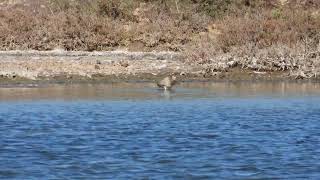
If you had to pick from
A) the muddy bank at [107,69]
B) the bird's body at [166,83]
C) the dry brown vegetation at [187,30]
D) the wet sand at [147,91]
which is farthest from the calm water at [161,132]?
the dry brown vegetation at [187,30]

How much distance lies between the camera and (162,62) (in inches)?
1098

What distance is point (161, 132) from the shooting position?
16938 mm

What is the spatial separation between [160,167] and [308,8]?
23.6 m

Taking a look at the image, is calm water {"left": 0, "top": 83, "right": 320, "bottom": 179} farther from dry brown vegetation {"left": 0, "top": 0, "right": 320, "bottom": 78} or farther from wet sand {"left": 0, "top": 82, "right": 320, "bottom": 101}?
dry brown vegetation {"left": 0, "top": 0, "right": 320, "bottom": 78}

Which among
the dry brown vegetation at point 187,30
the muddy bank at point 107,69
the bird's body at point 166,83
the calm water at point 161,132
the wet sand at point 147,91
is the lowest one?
the calm water at point 161,132

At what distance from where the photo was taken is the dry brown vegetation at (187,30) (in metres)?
27.3

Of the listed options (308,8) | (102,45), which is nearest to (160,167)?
(102,45)

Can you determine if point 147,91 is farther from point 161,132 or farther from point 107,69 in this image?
point 161,132

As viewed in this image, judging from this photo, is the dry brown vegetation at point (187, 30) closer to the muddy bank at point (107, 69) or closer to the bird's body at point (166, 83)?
the muddy bank at point (107, 69)

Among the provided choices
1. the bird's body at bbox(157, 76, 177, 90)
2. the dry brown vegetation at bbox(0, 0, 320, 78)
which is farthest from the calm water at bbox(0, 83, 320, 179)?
the dry brown vegetation at bbox(0, 0, 320, 78)

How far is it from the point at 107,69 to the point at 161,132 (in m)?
10.1

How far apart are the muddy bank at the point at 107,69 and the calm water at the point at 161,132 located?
98cm

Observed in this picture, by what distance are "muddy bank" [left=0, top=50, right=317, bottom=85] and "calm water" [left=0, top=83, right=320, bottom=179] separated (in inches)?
38.7

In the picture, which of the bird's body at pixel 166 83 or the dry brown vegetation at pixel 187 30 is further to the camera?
the dry brown vegetation at pixel 187 30
